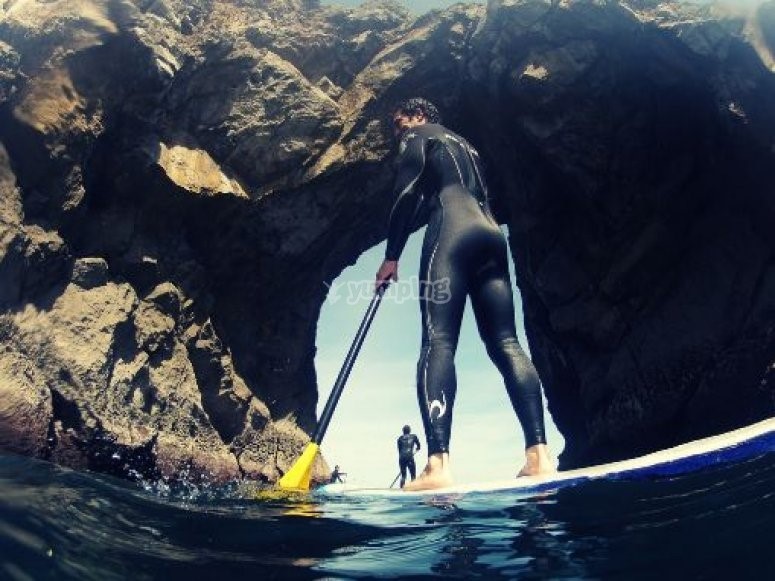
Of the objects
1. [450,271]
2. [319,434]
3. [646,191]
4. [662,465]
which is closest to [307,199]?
[646,191]

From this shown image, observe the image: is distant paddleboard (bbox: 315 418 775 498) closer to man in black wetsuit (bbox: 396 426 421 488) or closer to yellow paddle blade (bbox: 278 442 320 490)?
yellow paddle blade (bbox: 278 442 320 490)

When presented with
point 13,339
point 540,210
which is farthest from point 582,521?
point 540,210

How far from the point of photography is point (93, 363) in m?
5.73

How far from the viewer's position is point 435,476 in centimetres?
310

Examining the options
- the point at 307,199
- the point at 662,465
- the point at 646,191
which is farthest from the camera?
the point at 307,199

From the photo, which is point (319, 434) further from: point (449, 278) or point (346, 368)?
point (449, 278)

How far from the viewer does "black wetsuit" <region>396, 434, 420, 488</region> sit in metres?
12.8

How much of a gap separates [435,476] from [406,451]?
33.5ft

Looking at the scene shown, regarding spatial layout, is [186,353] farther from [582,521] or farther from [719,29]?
[719,29]

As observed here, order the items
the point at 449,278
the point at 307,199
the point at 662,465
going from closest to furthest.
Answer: the point at 662,465, the point at 449,278, the point at 307,199

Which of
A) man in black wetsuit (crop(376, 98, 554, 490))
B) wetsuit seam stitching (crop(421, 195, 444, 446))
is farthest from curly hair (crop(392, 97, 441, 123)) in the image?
wetsuit seam stitching (crop(421, 195, 444, 446))

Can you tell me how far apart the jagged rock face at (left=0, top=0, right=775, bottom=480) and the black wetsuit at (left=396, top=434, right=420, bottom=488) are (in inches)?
143

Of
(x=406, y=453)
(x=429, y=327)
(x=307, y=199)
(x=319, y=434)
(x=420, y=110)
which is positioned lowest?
(x=406, y=453)

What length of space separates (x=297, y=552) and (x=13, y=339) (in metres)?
4.37
